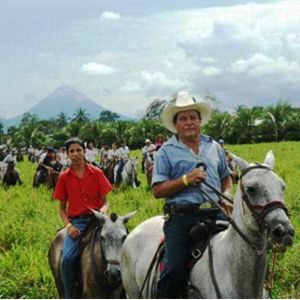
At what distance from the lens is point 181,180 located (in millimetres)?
4566

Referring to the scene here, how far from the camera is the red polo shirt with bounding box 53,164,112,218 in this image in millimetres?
6422

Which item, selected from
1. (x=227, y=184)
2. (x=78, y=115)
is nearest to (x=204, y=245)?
(x=227, y=184)

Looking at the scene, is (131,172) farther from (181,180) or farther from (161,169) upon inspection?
(181,180)

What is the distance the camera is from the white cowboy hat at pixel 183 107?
15.9 feet

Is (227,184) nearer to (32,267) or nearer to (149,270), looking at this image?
(149,270)

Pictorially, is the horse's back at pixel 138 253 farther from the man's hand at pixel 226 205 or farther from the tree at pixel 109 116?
the tree at pixel 109 116

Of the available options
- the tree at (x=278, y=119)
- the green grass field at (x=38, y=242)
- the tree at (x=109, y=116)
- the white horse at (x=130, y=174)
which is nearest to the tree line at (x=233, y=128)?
the tree at (x=278, y=119)

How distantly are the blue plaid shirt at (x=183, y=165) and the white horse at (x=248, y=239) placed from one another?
14.4 inches

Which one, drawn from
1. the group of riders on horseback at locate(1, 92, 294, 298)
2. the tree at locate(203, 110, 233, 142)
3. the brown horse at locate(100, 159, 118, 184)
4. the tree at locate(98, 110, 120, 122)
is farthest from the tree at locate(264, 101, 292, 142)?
the tree at locate(98, 110, 120, 122)

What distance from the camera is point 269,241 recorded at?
3.88m

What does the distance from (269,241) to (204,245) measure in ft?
2.71

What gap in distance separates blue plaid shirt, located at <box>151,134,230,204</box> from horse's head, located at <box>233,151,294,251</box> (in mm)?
549

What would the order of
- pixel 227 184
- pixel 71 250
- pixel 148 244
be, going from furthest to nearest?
pixel 71 250 < pixel 148 244 < pixel 227 184

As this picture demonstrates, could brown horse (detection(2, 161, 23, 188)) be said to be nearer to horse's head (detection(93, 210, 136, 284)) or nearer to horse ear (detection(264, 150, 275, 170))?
horse's head (detection(93, 210, 136, 284))
